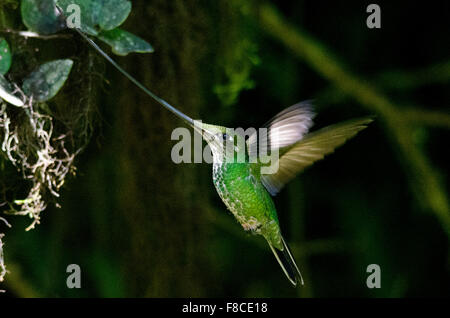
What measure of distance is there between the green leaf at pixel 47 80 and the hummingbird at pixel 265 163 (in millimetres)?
83

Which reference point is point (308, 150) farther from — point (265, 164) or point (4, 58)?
point (4, 58)

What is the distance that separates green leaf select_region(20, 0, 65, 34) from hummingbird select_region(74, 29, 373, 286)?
39 millimetres

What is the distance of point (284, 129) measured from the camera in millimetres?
1098

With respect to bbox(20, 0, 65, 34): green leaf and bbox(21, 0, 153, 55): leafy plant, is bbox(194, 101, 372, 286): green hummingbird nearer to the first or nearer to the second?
bbox(21, 0, 153, 55): leafy plant

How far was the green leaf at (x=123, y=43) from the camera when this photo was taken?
3.05 ft

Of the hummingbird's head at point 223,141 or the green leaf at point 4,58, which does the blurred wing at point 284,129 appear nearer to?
the hummingbird's head at point 223,141

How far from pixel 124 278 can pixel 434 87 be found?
4.30 ft

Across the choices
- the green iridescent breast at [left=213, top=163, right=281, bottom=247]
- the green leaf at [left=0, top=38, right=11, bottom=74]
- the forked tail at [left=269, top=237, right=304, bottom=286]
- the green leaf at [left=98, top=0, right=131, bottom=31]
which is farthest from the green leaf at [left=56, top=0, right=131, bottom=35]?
the forked tail at [left=269, top=237, right=304, bottom=286]

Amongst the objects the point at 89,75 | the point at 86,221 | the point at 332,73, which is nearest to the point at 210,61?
the point at 332,73

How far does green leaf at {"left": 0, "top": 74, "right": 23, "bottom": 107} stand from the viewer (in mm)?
888

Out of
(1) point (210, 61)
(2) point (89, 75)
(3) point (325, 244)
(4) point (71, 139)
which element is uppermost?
(1) point (210, 61)

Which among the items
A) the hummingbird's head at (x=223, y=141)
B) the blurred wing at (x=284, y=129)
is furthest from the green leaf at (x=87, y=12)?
the blurred wing at (x=284, y=129)
